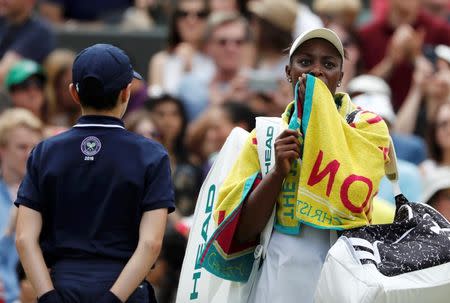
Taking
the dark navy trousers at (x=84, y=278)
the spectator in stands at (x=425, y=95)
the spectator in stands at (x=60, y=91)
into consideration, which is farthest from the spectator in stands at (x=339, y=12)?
the dark navy trousers at (x=84, y=278)

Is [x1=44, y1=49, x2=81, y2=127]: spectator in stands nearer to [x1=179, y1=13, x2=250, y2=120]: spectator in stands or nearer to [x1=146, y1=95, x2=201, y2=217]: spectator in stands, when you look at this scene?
[x1=146, y1=95, x2=201, y2=217]: spectator in stands

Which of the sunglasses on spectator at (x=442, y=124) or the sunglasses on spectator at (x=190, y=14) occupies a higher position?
the sunglasses on spectator at (x=190, y=14)

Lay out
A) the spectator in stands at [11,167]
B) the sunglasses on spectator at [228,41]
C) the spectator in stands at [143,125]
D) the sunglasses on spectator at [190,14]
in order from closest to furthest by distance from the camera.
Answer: the spectator in stands at [11,167], the spectator in stands at [143,125], the sunglasses on spectator at [228,41], the sunglasses on spectator at [190,14]

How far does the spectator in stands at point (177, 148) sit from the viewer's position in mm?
10102

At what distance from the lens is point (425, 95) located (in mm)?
11367

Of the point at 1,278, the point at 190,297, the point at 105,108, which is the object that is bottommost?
the point at 1,278

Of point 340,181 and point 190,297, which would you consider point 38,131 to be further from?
point 340,181

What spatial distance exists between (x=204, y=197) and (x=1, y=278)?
9.37 feet

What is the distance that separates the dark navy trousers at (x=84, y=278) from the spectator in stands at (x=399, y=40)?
6678mm

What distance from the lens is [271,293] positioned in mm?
5406

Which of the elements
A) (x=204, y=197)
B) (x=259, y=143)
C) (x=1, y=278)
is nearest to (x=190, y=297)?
(x=204, y=197)

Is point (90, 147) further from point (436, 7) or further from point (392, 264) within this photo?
point (436, 7)

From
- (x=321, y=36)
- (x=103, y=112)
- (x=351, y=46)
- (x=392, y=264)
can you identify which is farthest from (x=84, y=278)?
(x=351, y=46)

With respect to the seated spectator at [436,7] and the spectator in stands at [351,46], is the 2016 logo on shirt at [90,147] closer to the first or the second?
the spectator in stands at [351,46]
